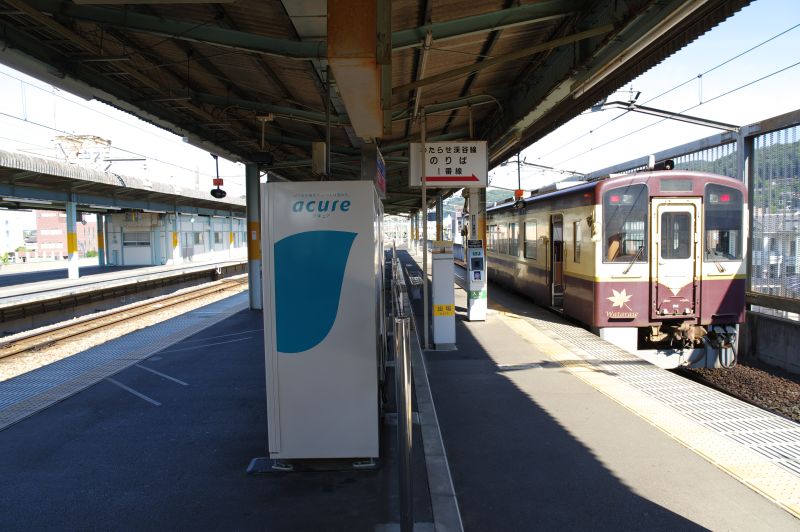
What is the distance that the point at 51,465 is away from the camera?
174 inches

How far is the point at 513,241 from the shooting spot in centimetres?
1492

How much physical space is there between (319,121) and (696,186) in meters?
6.08

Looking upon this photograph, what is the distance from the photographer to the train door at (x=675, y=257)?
29.1ft

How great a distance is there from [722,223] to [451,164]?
4.53 m

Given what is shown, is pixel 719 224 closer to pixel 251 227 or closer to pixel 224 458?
pixel 224 458

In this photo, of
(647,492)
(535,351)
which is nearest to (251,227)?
(535,351)

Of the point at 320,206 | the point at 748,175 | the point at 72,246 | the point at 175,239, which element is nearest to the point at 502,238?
the point at 748,175

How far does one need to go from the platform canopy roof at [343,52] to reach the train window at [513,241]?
550 cm

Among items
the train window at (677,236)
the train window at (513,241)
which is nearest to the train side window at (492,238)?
the train window at (513,241)

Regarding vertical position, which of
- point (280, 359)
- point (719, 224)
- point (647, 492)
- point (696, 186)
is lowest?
point (647, 492)

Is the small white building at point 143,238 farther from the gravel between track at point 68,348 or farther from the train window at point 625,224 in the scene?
the train window at point 625,224

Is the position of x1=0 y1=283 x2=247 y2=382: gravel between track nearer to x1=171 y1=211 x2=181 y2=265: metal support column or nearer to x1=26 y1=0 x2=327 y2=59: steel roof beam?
x1=26 y1=0 x2=327 y2=59: steel roof beam

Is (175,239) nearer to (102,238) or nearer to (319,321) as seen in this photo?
(102,238)

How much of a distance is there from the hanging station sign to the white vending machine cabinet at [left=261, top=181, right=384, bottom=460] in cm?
465
